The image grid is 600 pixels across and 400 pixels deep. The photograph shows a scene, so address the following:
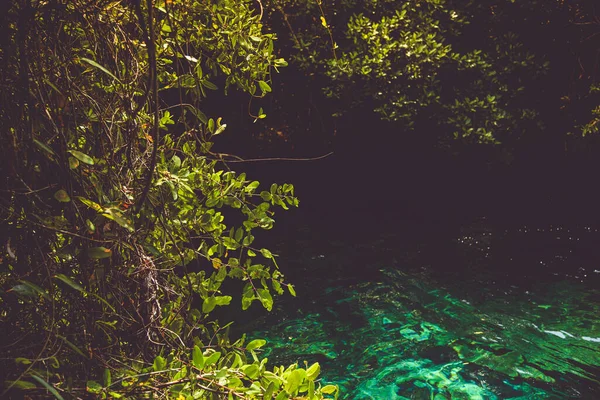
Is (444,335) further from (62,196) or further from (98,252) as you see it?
(62,196)

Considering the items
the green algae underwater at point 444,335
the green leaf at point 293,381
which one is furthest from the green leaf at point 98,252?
the green algae underwater at point 444,335

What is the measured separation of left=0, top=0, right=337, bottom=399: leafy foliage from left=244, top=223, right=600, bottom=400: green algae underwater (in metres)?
3.15

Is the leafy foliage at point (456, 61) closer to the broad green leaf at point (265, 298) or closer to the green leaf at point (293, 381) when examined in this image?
the broad green leaf at point (265, 298)

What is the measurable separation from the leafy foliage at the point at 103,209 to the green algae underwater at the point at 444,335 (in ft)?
10.3

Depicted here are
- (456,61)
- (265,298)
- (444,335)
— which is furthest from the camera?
(456,61)

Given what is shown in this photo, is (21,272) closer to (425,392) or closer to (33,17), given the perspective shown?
(33,17)

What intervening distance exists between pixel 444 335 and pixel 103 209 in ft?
16.9

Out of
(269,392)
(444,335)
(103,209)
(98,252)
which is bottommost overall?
(444,335)

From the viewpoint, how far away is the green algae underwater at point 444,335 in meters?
5.12

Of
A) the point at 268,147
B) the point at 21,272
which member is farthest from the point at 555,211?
the point at 21,272

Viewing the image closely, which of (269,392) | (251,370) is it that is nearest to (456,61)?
(251,370)

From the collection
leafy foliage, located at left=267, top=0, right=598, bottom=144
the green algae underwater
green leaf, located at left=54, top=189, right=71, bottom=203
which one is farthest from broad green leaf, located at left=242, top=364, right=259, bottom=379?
leafy foliage, located at left=267, top=0, right=598, bottom=144

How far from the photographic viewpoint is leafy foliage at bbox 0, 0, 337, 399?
1.76 metres

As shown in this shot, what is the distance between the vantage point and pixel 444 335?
19.8ft
